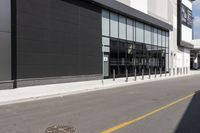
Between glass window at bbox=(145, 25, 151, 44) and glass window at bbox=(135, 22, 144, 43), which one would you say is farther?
glass window at bbox=(145, 25, 151, 44)

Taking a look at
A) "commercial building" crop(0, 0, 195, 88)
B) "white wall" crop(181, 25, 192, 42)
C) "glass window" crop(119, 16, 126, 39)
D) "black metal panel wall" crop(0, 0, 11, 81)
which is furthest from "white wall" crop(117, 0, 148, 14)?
"white wall" crop(181, 25, 192, 42)

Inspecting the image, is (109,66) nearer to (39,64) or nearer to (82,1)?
(82,1)

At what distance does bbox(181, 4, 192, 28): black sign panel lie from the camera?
4794cm

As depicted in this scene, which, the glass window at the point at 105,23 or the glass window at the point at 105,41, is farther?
the glass window at the point at 105,23

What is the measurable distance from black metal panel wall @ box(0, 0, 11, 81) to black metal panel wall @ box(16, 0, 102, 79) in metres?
0.65

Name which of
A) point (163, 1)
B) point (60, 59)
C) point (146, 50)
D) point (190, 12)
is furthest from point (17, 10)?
point (190, 12)

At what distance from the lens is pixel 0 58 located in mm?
14867

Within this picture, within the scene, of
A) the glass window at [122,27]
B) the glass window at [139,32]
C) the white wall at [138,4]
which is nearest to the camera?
the glass window at [122,27]

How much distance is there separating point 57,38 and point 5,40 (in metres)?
4.55

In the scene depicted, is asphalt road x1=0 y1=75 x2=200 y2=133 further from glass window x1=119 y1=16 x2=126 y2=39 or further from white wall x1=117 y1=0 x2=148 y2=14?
white wall x1=117 y1=0 x2=148 y2=14

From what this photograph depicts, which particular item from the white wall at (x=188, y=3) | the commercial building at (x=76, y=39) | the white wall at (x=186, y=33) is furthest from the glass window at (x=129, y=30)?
the white wall at (x=188, y=3)

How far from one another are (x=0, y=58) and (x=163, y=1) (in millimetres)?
30092

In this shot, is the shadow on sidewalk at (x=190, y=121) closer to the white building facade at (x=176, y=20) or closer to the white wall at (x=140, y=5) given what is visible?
the white wall at (x=140, y=5)

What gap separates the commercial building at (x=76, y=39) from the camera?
15.8m
